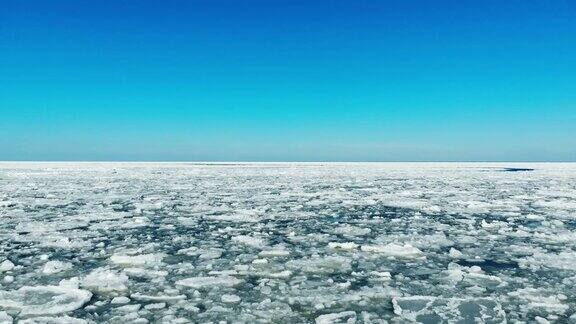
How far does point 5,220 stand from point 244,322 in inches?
186

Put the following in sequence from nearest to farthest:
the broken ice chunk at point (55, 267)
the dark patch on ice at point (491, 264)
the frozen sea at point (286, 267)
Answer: the frozen sea at point (286, 267) → the broken ice chunk at point (55, 267) → the dark patch on ice at point (491, 264)

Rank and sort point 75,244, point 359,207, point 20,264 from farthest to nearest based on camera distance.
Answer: point 359,207 → point 75,244 → point 20,264

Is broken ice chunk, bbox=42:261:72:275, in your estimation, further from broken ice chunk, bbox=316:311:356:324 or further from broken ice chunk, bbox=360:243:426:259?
broken ice chunk, bbox=360:243:426:259

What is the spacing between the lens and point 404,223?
5621mm


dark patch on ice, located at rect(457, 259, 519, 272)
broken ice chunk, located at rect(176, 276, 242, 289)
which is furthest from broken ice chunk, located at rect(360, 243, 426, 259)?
broken ice chunk, located at rect(176, 276, 242, 289)

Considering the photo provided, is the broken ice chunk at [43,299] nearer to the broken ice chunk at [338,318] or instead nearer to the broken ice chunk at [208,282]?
the broken ice chunk at [208,282]

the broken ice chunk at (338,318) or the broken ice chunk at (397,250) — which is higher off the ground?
the broken ice chunk at (397,250)

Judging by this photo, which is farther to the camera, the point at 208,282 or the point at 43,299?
the point at 208,282

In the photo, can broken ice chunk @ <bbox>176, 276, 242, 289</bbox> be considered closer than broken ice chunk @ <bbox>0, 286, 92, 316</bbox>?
No

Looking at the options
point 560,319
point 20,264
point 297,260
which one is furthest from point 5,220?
point 560,319

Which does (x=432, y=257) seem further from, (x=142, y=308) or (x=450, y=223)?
(x=142, y=308)

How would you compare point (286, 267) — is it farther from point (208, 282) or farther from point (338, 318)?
point (338, 318)

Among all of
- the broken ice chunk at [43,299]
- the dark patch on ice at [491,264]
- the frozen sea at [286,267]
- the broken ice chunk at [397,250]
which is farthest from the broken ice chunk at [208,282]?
the dark patch on ice at [491,264]

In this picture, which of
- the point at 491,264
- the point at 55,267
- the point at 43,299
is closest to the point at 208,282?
the point at 43,299
